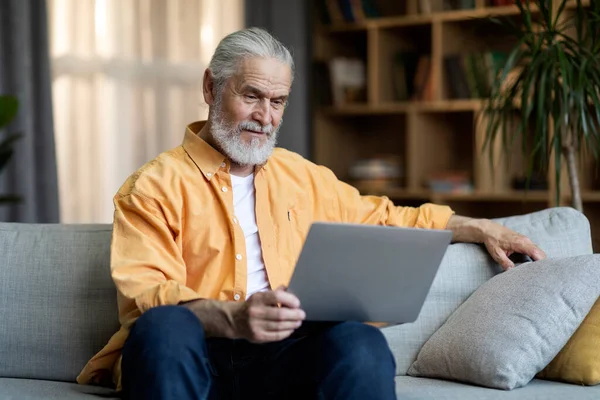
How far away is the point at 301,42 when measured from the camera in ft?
14.9

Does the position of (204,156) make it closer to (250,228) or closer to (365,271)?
(250,228)

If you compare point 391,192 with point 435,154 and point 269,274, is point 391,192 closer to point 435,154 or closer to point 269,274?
point 435,154

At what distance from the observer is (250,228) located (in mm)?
2012

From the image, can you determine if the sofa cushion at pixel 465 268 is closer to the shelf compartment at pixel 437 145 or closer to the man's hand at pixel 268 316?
the man's hand at pixel 268 316

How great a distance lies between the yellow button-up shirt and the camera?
1784 millimetres

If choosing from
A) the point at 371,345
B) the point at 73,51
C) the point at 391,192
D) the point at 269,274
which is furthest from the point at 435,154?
the point at 371,345

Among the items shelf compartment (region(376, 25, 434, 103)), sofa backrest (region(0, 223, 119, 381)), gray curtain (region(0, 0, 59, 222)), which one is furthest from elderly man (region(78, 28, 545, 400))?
shelf compartment (region(376, 25, 434, 103))

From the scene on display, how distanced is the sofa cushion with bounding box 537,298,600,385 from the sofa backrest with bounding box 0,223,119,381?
1.03 m

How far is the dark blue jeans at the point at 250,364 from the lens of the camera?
1.53m

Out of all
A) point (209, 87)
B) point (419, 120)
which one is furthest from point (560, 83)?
point (419, 120)

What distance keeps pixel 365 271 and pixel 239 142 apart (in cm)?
58

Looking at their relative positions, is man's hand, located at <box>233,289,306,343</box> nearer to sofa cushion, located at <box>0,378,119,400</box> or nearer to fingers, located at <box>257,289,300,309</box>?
fingers, located at <box>257,289,300,309</box>

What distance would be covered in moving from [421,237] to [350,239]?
0.43 feet

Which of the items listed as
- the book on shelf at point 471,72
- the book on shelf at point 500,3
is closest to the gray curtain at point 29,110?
the book on shelf at point 471,72
